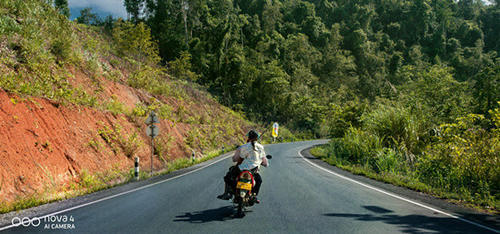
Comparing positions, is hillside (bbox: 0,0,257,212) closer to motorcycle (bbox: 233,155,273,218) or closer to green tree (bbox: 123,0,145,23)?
motorcycle (bbox: 233,155,273,218)

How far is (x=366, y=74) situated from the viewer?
3465 inches

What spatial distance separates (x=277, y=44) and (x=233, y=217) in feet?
234

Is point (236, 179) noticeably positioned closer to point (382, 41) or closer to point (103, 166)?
point (103, 166)

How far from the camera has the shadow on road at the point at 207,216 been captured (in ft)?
18.0

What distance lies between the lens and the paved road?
4.93 meters

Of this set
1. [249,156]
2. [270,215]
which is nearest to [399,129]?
[249,156]

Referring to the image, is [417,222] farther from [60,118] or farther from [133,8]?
[133,8]

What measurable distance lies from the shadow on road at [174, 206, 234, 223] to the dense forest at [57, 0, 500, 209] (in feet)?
19.5

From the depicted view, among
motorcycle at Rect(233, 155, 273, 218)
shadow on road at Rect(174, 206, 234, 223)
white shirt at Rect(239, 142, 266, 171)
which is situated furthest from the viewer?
white shirt at Rect(239, 142, 266, 171)

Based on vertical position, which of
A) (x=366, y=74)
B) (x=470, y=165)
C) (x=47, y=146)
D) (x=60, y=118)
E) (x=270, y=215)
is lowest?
(x=270, y=215)

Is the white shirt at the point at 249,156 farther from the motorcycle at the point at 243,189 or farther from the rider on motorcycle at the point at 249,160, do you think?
the motorcycle at the point at 243,189

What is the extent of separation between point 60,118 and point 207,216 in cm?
895

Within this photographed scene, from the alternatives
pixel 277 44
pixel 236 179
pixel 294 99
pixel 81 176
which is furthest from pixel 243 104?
pixel 236 179

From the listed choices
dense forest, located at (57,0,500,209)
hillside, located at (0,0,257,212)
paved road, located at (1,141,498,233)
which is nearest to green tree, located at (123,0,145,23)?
dense forest, located at (57,0,500,209)
